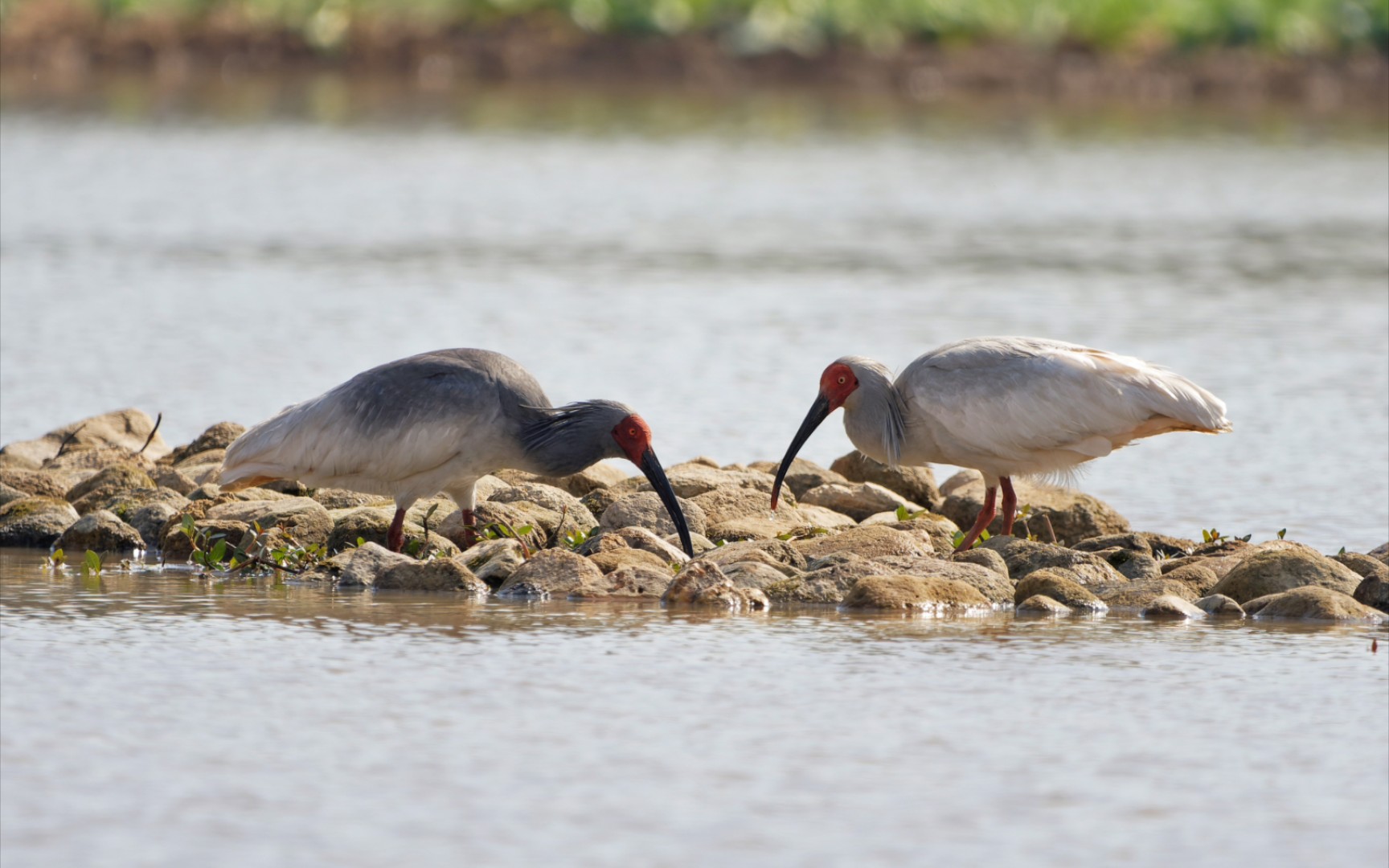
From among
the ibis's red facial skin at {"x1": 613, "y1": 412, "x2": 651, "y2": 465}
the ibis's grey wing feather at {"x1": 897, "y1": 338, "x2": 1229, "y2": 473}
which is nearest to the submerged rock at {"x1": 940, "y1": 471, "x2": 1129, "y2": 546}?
the ibis's grey wing feather at {"x1": 897, "y1": 338, "x2": 1229, "y2": 473}

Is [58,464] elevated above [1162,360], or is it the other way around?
[1162,360]

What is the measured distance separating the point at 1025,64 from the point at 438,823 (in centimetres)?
4211

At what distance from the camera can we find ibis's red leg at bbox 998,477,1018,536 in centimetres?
1105

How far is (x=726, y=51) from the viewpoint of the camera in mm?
46906

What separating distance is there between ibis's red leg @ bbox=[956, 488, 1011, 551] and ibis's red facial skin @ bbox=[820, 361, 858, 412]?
2.92 ft

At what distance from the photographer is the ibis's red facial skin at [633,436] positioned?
10484mm

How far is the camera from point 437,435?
10141mm

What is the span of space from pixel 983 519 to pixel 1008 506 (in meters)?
0.15

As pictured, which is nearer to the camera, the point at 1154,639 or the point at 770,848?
the point at 770,848

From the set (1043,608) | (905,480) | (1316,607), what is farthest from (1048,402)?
(1316,607)

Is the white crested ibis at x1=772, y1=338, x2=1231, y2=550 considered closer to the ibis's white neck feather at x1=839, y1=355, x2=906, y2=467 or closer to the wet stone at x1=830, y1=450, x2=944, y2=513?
the ibis's white neck feather at x1=839, y1=355, x2=906, y2=467

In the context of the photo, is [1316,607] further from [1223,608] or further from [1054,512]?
[1054,512]

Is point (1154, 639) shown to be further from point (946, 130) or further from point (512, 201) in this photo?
point (946, 130)

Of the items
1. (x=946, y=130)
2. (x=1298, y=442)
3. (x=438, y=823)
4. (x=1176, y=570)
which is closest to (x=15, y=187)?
(x=946, y=130)
